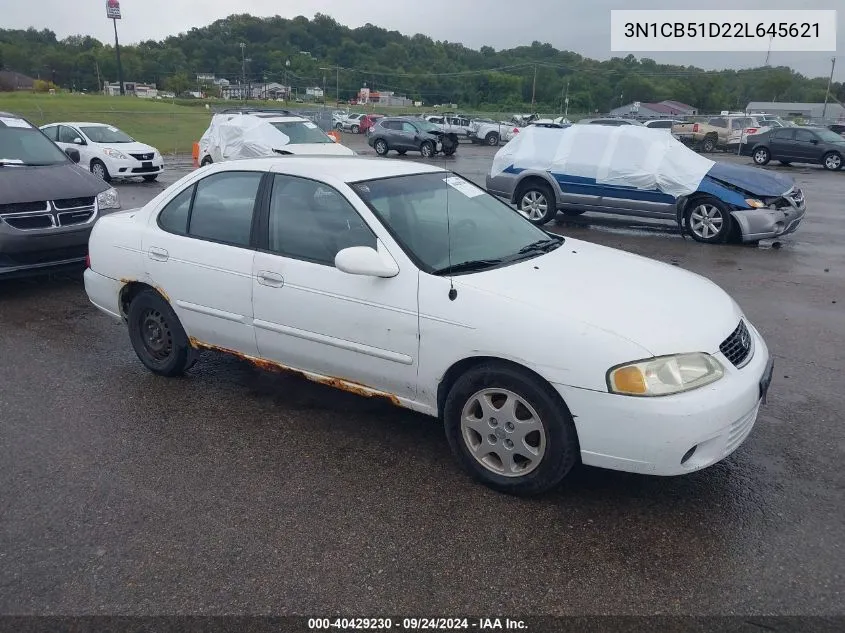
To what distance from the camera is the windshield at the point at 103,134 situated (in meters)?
18.5

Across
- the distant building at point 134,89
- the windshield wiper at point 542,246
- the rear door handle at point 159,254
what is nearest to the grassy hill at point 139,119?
the rear door handle at point 159,254

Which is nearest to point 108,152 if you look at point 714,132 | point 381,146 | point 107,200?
point 107,200

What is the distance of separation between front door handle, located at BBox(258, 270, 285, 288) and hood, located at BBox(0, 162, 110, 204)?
415 cm

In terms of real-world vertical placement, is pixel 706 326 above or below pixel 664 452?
above

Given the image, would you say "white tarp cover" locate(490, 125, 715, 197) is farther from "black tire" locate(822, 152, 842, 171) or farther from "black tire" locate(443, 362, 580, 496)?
"black tire" locate(822, 152, 842, 171)

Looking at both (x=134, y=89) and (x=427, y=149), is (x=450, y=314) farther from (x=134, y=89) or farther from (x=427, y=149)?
(x=134, y=89)

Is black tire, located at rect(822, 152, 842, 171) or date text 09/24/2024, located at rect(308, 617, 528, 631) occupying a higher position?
black tire, located at rect(822, 152, 842, 171)

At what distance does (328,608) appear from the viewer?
2768mm

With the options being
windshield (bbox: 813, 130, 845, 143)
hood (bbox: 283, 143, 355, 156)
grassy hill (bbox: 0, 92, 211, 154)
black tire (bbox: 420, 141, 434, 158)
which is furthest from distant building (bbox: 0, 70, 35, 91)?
windshield (bbox: 813, 130, 845, 143)

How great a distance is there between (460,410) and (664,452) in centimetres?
100

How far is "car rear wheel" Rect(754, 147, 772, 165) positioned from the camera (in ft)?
87.1

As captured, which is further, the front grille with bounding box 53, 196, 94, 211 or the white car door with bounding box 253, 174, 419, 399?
the front grille with bounding box 53, 196, 94, 211

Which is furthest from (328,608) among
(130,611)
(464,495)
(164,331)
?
(164,331)

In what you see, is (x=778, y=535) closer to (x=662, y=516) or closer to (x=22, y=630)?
(x=662, y=516)
